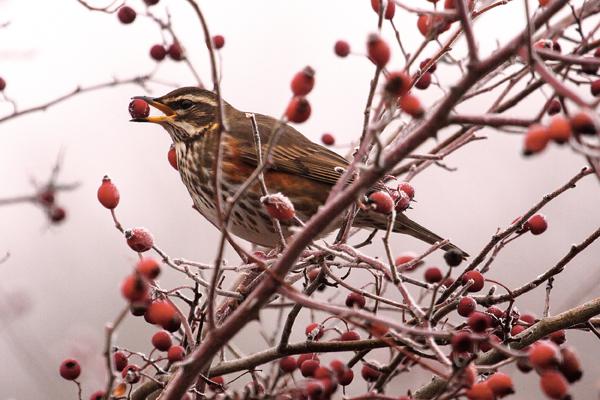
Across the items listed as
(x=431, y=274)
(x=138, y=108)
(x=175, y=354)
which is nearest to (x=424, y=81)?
(x=431, y=274)

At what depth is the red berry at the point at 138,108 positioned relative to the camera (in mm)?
4160

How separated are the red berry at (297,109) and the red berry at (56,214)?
180 cm

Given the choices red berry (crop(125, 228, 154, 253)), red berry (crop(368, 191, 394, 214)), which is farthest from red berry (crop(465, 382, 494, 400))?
red berry (crop(125, 228, 154, 253))

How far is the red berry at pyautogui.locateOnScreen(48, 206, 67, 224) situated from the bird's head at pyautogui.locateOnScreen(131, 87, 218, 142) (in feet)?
4.35

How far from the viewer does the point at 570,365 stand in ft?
6.44

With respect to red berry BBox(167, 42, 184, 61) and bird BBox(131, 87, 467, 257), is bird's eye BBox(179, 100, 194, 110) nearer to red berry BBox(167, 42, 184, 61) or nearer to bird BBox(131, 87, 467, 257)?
bird BBox(131, 87, 467, 257)

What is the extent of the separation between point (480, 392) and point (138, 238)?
1.10 meters

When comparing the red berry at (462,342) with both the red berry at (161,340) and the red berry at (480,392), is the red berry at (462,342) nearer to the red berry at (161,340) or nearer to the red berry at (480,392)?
the red berry at (480,392)

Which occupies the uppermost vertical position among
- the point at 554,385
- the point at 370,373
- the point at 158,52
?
the point at 158,52

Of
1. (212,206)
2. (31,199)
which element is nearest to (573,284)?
(212,206)

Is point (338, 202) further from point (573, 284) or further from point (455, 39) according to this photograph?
point (573, 284)

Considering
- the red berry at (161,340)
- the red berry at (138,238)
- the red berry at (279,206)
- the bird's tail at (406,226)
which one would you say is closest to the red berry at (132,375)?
the red berry at (161,340)

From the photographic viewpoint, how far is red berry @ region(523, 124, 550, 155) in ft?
5.44

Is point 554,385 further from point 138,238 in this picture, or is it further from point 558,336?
point 138,238
